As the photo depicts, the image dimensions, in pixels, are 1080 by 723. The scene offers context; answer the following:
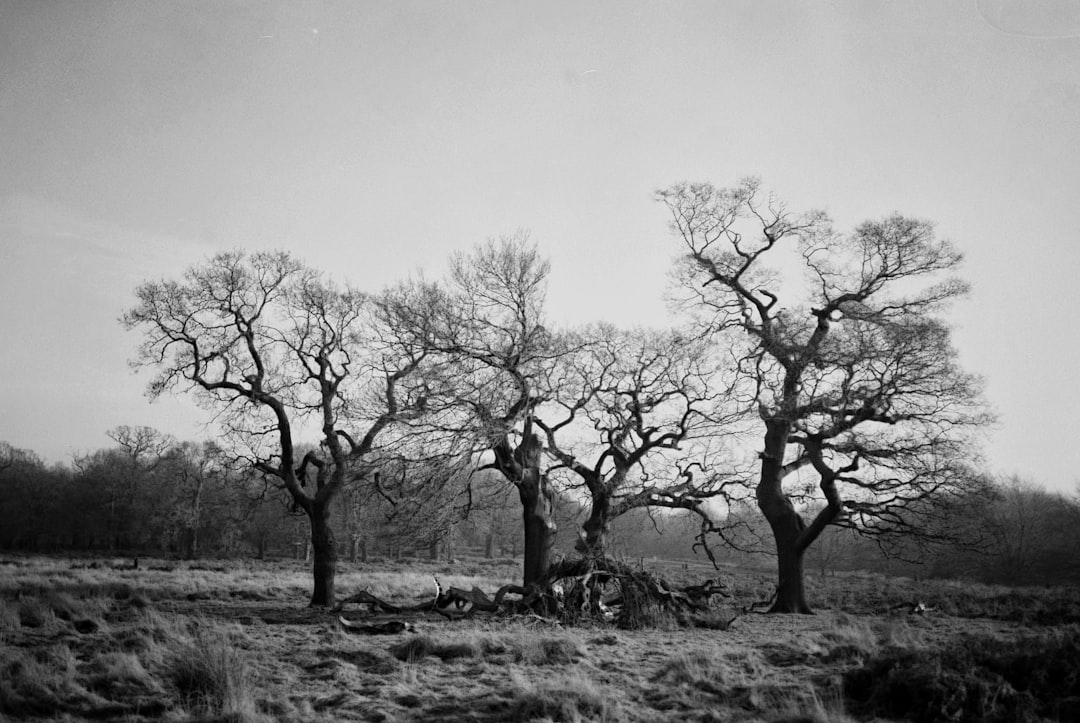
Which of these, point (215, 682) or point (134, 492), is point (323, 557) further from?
point (134, 492)

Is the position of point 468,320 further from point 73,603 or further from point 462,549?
point 462,549

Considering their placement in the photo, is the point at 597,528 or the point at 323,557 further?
the point at 323,557

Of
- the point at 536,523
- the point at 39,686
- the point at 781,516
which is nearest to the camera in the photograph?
the point at 39,686

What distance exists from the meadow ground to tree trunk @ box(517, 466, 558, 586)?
3.08 metres

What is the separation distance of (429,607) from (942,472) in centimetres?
1361

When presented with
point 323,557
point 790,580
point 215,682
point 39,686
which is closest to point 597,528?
point 790,580

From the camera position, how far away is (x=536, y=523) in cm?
1559

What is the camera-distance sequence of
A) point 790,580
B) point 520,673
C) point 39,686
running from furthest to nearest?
point 790,580, point 520,673, point 39,686

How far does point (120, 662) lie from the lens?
24.6ft

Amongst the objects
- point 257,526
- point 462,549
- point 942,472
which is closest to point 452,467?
point 942,472

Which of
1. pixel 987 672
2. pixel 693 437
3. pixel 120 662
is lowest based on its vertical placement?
pixel 120 662

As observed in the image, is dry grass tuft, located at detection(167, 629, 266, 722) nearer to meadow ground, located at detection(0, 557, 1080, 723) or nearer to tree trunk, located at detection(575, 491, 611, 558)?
meadow ground, located at detection(0, 557, 1080, 723)

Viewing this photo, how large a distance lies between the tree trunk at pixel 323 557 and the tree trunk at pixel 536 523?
18.8 ft

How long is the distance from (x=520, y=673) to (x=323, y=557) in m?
11.4
